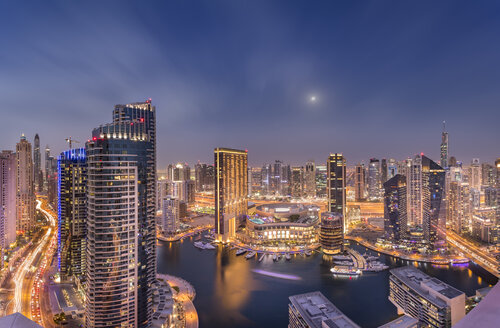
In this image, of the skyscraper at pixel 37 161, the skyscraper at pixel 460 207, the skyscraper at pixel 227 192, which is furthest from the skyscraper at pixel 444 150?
the skyscraper at pixel 37 161

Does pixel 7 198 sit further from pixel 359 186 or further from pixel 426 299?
pixel 359 186

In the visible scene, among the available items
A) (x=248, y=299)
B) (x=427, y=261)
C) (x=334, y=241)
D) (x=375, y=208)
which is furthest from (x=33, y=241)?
(x=375, y=208)

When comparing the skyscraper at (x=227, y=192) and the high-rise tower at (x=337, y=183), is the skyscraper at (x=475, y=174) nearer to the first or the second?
the high-rise tower at (x=337, y=183)

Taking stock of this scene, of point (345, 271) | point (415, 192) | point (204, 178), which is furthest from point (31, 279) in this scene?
point (204, 178)

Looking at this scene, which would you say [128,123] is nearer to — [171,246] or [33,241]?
[171,246]

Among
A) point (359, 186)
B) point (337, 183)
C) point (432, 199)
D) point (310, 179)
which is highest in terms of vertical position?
point (337, 183)
